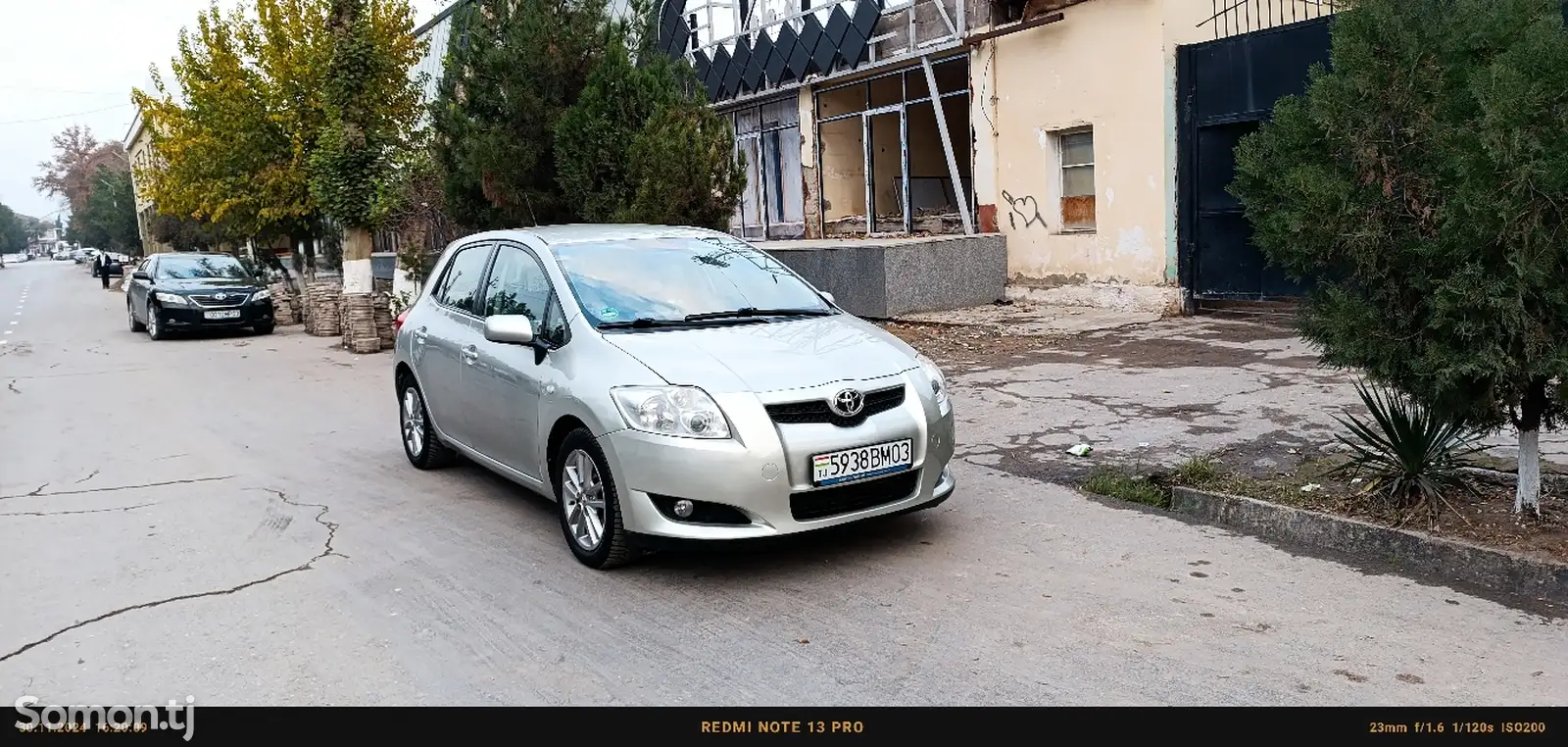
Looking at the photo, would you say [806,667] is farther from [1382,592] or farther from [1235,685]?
[1382,592]

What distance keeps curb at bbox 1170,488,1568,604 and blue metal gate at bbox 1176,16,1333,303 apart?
725 cm

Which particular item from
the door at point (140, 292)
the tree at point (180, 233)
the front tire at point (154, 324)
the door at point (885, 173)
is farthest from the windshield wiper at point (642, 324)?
the tree at point (180, 233)

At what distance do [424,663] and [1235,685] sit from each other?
2945 millimetres

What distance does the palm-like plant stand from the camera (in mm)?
5379

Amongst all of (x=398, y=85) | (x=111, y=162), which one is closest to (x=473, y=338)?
(x=398, y=85)

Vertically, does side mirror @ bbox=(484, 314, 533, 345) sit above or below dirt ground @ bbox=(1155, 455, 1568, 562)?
above

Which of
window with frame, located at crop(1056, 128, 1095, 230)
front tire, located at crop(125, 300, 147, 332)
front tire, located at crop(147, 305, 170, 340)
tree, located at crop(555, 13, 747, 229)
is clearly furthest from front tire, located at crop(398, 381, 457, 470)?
front tire, located at crop(125, 300, 147, 332)

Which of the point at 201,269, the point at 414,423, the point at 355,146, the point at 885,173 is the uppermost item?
the point at 355,146

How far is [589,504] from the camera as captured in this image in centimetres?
554

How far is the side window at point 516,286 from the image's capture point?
20.7 feet

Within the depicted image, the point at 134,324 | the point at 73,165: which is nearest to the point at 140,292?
the point at 134,324

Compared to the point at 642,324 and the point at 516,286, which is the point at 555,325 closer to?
the point at 642,324

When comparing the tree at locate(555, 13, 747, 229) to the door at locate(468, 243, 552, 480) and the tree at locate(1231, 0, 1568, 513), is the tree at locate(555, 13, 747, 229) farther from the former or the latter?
the tree at locate(1231, 0, 1568, 513)
